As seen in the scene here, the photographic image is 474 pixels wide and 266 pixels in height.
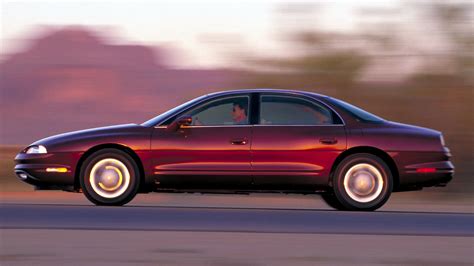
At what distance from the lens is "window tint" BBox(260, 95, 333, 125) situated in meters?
12.2

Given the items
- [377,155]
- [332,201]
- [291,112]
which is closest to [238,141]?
[291,112]

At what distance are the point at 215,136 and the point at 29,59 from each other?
49.2 meters

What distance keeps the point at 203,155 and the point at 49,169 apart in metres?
1.86

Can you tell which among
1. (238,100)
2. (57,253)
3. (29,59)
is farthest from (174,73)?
(57,253)

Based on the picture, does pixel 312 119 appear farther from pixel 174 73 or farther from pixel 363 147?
pixel 174 73

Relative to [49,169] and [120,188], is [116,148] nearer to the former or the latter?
[120,188]

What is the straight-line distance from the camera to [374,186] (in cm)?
1199

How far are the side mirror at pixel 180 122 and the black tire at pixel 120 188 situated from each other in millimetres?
622

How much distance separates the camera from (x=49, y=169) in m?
12.1

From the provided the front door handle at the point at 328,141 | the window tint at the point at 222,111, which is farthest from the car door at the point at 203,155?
the front door handle at the point at 328,141

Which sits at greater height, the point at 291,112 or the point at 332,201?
the point at 291,112

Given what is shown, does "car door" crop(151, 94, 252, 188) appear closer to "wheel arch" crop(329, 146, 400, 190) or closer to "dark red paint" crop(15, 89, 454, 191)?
"dark red paint" crop(15, 89, 454, 191)

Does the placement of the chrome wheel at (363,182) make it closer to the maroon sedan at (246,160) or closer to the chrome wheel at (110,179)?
the maroon sedan at (246,160)

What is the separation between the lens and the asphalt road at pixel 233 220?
9.65 m
